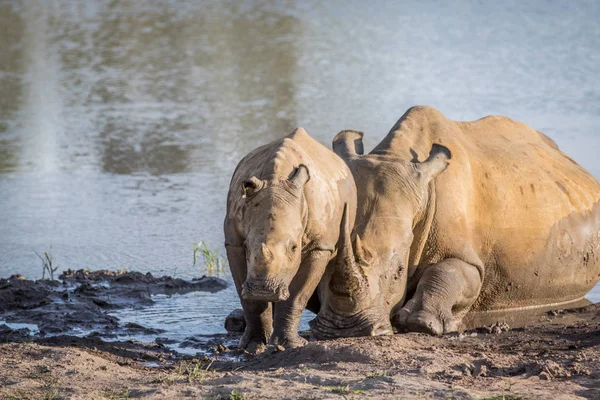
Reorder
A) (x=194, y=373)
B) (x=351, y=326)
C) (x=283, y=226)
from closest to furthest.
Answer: (x=194, y=373), (x=283, y=226), (x=351, y=326)

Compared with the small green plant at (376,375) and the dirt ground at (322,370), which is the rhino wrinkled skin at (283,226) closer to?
the dirt ground at (322,370)

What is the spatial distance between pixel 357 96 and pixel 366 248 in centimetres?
1117

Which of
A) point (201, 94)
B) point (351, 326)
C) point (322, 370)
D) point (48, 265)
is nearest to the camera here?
point (322, 370)

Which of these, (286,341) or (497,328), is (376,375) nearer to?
(286,341)

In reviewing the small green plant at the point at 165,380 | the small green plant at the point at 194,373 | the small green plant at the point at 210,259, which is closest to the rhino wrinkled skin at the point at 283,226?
the small green plant at the point at 194,373

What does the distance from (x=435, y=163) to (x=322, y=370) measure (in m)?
2.94

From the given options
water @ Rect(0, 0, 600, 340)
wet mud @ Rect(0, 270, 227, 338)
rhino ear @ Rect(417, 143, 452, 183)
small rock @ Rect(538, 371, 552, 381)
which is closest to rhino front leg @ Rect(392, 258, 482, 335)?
rhino ear @ Rect(417, 143, 452, 183)

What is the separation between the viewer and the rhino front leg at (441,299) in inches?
350

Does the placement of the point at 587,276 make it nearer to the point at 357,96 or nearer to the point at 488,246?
the point at 488,246

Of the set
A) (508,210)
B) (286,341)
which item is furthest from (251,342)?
(508,210)

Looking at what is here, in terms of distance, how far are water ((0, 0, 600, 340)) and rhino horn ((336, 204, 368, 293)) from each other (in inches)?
57.0

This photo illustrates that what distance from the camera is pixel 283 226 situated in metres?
7.21

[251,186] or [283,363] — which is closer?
[251,186]

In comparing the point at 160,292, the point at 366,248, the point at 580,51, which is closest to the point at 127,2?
the point at 580,51
